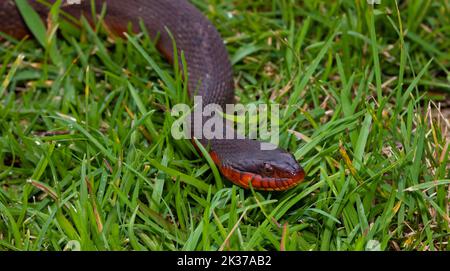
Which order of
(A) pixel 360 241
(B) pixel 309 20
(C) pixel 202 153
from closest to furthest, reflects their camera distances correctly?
(A) pixel 360 241 < (C) pixel 202 153 < (B) pixel 309 20

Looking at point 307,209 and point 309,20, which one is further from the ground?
point 309,20

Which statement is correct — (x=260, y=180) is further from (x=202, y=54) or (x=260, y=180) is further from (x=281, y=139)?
(x=202, y=54)

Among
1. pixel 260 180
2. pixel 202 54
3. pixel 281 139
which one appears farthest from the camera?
pixel 202 54

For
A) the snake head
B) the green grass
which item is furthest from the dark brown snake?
the green grass

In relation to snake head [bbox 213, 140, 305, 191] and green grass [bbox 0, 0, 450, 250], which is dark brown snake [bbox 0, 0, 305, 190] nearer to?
snake head [bbox 213, 140, 305, 191]

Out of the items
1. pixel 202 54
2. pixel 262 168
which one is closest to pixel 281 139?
pixel 262 168
